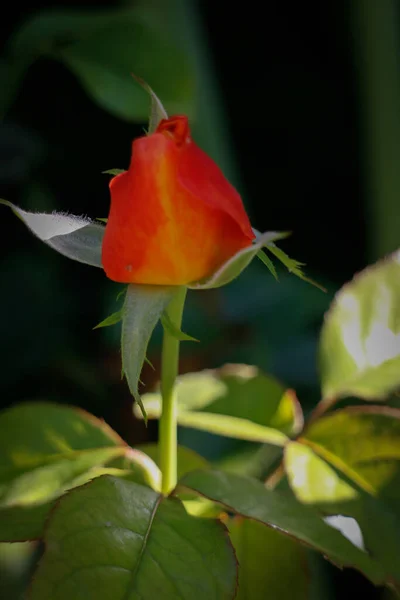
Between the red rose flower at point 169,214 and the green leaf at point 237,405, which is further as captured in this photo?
the green leaf at point 237,405

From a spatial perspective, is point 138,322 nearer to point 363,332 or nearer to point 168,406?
point 168,406

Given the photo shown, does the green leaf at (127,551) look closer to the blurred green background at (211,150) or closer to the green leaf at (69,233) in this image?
the green leaf at (69,233)

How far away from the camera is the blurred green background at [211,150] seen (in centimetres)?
81

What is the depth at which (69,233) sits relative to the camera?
0.35m

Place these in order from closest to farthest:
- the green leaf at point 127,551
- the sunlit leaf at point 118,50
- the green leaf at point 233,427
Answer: the green leaf at point 127,551 → the green leaf at point 233,427 → the sunlit leaf at point 118,50

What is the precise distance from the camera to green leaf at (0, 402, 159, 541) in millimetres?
373

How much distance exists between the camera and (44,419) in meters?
0.43

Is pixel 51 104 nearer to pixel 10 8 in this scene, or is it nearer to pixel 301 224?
pixel 10 8

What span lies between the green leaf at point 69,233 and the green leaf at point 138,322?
0.11 feet

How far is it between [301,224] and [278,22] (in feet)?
1.34

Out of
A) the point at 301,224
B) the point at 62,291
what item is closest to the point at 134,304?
the point at 62,291

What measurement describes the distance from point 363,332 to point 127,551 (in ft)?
0.76

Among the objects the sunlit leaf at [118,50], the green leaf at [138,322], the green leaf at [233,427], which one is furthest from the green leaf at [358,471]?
the sunlit leaf at [118,50]

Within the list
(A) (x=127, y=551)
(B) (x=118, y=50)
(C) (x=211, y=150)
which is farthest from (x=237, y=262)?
(C) (x=211, y=150)
